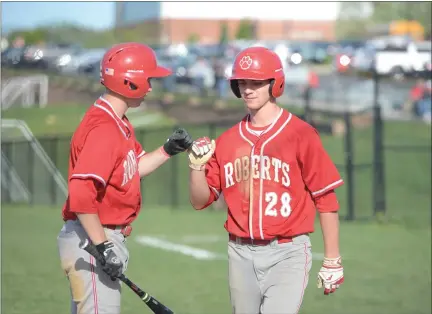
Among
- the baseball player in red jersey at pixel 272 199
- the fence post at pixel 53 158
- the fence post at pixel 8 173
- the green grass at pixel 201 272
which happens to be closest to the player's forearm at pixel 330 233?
the baseball player in red jersey at pixel 272 199

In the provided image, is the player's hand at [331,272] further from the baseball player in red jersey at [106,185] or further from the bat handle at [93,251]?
the bat handle at [93,251]

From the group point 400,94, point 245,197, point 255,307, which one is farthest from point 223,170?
point 400,94

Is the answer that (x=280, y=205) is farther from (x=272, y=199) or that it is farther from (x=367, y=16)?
(x=367, y=16)

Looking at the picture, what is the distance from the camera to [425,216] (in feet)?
61.1

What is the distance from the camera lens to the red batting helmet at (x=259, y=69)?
611 cm

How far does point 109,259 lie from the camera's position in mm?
5672

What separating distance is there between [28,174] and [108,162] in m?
17.3

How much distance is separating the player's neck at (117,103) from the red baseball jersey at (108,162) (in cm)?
4

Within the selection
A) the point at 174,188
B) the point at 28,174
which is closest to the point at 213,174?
the point at 174,188

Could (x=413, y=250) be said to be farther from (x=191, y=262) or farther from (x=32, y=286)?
(x=32, y=286)

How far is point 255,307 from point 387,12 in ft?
162

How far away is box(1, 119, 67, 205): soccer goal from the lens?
2184cm

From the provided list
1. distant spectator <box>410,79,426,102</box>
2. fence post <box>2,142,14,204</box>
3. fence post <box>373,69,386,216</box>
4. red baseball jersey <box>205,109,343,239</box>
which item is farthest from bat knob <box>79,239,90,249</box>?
distant spectator <box>410,79,426,102</box>

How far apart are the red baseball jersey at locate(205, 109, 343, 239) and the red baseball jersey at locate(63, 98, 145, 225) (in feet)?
2.07
